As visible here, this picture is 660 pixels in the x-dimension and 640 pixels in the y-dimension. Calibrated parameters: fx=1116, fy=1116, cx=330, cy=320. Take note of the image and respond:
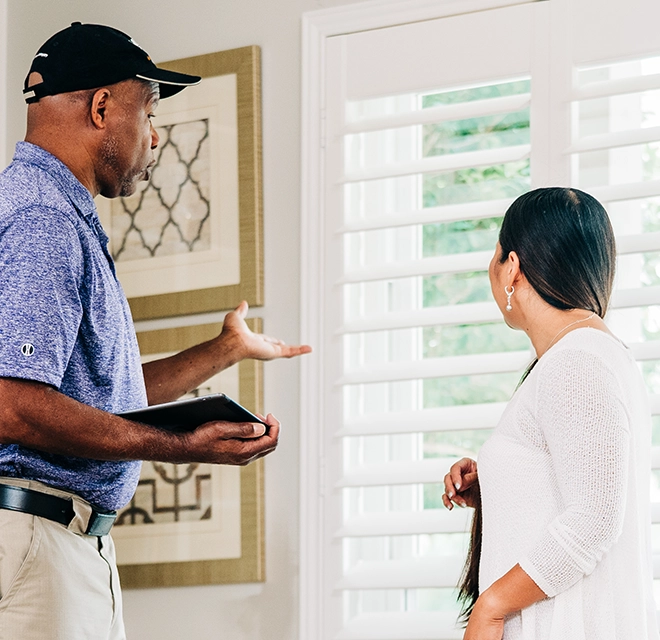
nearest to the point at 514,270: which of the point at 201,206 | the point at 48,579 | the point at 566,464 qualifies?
the point at 566,464

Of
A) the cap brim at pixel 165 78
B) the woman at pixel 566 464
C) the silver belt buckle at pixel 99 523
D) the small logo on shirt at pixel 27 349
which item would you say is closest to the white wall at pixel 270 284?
the cap brim at pixel 165 78

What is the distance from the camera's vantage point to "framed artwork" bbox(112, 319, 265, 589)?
2.20 metres

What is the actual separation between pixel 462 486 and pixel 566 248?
0.41 meters

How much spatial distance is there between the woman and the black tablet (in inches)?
13.6

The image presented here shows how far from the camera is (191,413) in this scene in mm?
1521

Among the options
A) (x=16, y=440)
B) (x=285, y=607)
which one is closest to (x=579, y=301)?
(x=16, y=440)

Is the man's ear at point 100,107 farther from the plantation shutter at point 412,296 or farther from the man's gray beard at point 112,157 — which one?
Result: the plantation shutter at point 412,296

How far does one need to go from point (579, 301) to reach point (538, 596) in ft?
1.31

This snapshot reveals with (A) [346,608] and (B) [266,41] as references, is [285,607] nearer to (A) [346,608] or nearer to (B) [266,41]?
(A) [346,608]

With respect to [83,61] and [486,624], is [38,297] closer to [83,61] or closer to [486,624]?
[83,61]

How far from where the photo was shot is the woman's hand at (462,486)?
1.69 meters

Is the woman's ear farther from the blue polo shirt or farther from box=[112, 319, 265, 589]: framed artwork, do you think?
box=[112, 319, 265, 589]: framed artwork

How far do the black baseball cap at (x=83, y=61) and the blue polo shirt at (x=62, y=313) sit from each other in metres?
0.11

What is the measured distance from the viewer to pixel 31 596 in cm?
153
